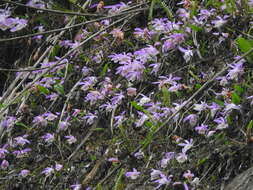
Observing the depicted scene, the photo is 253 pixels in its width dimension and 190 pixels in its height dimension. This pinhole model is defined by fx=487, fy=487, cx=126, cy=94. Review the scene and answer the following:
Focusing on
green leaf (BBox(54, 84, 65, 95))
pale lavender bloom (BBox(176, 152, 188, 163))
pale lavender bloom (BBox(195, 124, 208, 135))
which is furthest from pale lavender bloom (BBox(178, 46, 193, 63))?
green leaf (BBox(54, 84, 65, 95))

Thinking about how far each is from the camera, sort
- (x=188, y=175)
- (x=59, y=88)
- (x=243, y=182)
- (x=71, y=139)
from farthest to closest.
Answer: (x=59, y=88)
(x=71, y=139)
(x=188, y=175)
(x=243, y=182)

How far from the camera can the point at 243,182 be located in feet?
5.15

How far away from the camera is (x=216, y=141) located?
72.4 inches

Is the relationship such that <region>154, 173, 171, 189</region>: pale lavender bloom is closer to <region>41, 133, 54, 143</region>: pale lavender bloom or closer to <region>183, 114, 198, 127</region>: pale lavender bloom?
<region>183, 114, 198, 127</region>: pale lavender bloom

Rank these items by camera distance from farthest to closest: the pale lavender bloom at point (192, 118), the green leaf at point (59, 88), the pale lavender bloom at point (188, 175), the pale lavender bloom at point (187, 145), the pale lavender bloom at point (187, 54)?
the green leaf at point (59, 88), the pale lavender bloom at point (187, 54), the pale lavender bloom at point (192, 118), the pale lavender bloom at point (187, 145), the pale lavender bloom at point (188, 175)

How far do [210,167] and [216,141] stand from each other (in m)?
0.12

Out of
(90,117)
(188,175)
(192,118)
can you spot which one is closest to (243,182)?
(188,175)

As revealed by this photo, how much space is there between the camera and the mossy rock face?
60.7 inches

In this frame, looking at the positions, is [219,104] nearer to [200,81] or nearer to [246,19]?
[200,81]

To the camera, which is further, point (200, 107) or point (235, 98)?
point (200, 107)

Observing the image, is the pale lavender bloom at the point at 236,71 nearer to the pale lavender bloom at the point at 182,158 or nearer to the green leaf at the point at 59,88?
the pale lavender bloom at the point at 182,158

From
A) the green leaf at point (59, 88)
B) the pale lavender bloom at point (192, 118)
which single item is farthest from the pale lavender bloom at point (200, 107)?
the green leaf at point (59, 88)

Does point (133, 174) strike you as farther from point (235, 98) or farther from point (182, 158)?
point (235, 98)

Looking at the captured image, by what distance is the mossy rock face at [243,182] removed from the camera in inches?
60.7
